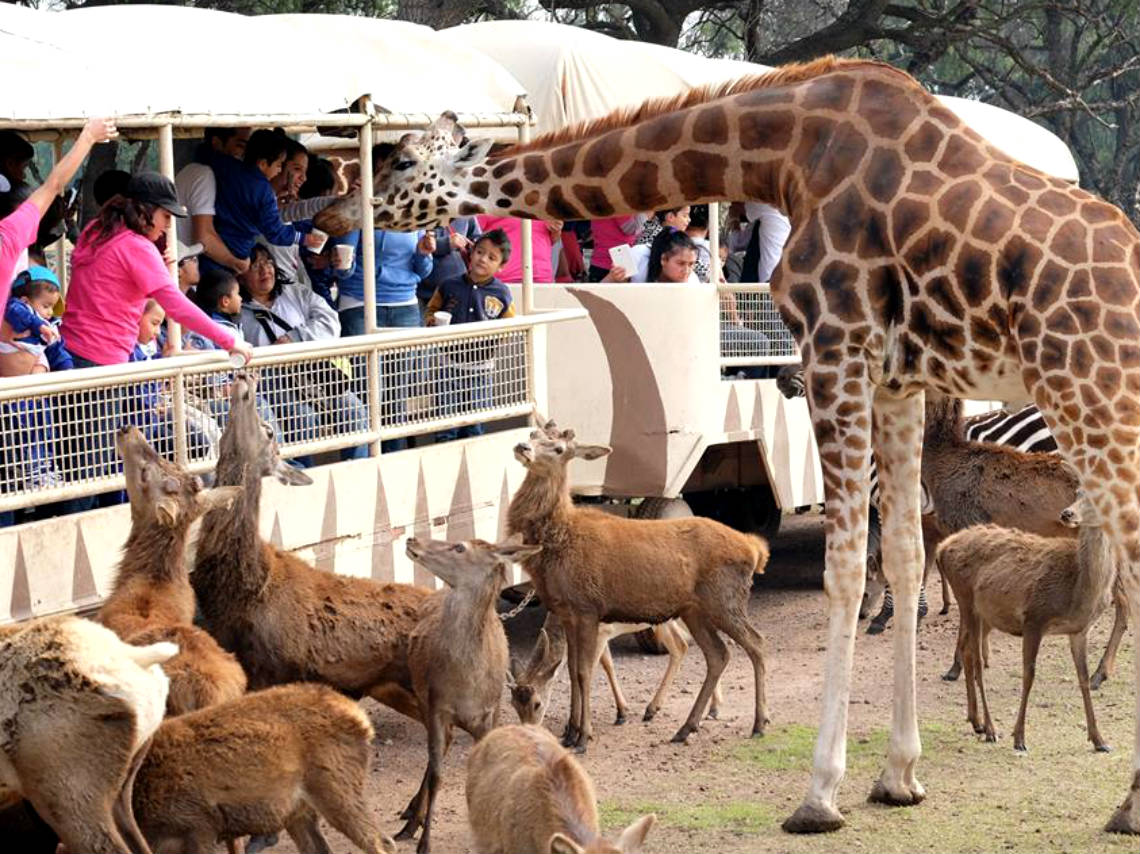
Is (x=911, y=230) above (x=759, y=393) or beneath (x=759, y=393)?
above

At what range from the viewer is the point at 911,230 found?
8.50 m

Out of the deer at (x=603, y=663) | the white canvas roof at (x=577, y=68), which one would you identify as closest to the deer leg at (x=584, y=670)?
the deer at (x=603, y=663)

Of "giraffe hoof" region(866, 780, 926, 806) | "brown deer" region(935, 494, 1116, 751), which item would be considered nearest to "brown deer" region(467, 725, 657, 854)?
"giraffe hoof" region(866, 780, 926, 806)

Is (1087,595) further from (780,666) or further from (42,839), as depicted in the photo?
(42,839)

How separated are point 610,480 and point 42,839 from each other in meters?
5.83

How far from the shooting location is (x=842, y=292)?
8.57 metres

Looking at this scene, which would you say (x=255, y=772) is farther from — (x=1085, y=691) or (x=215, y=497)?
(x=1085, y=691)

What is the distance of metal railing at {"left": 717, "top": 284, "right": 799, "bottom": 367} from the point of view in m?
13.1

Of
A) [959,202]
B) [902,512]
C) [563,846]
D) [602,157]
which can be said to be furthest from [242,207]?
[563,846]

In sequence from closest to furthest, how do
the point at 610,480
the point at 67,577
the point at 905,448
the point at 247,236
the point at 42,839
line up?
the point at 42,839
the point at 67,577
the point at 905,448
the point at 247,236
the point at 610,480

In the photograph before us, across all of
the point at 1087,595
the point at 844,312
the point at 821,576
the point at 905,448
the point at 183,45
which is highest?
the point at 183,45

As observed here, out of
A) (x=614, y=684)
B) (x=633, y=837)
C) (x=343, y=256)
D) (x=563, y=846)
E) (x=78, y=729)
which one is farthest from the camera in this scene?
(x=343, y=256)

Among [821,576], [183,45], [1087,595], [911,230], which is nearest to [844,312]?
[911,230]

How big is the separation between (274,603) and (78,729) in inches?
83.1
